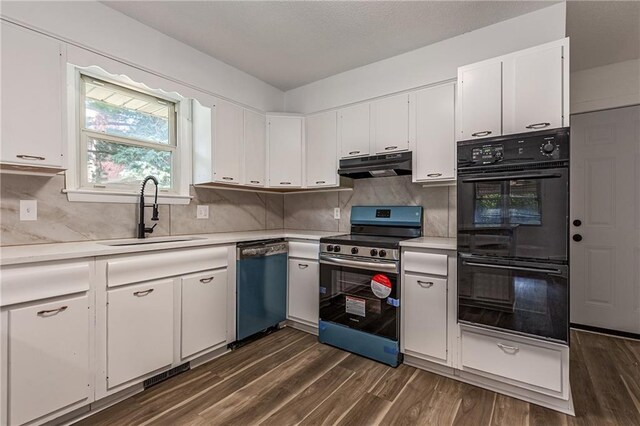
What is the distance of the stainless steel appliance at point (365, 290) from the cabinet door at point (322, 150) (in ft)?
2.60

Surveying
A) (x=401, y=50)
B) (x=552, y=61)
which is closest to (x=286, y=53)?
(x=401, y=50)

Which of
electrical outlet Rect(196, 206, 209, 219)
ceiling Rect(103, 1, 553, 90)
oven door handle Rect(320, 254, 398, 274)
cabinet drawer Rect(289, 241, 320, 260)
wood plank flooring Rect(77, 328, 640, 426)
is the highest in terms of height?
ceiling Rect(103, 1, 553, 90)

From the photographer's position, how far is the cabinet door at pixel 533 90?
1926mm

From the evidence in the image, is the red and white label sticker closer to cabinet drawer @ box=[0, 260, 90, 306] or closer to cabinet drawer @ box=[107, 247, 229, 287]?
cabinet drawer @ box=[107, 247, 229, 287]

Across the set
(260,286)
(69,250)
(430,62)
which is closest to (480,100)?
(430,62)

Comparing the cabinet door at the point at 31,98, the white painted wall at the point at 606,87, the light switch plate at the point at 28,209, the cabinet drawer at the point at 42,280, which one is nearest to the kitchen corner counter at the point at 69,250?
the cabinet drawer at the point at 42,280

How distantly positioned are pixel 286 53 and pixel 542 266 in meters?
2.66

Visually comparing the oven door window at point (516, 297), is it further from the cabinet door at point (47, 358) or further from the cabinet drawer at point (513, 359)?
the cabinet door at point (47, 358)

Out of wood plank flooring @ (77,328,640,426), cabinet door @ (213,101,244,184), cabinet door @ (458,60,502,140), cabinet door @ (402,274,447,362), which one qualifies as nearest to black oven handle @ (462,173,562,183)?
cabinet door @ (458,60,502,140)

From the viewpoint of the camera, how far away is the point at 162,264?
2.12 m

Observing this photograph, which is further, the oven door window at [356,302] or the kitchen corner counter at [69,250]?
the oven door window at [356,302]

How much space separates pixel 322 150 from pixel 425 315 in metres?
1.91

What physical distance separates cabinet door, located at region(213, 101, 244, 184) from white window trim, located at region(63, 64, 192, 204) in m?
0.33

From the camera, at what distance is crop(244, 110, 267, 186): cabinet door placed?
3.20 meters
